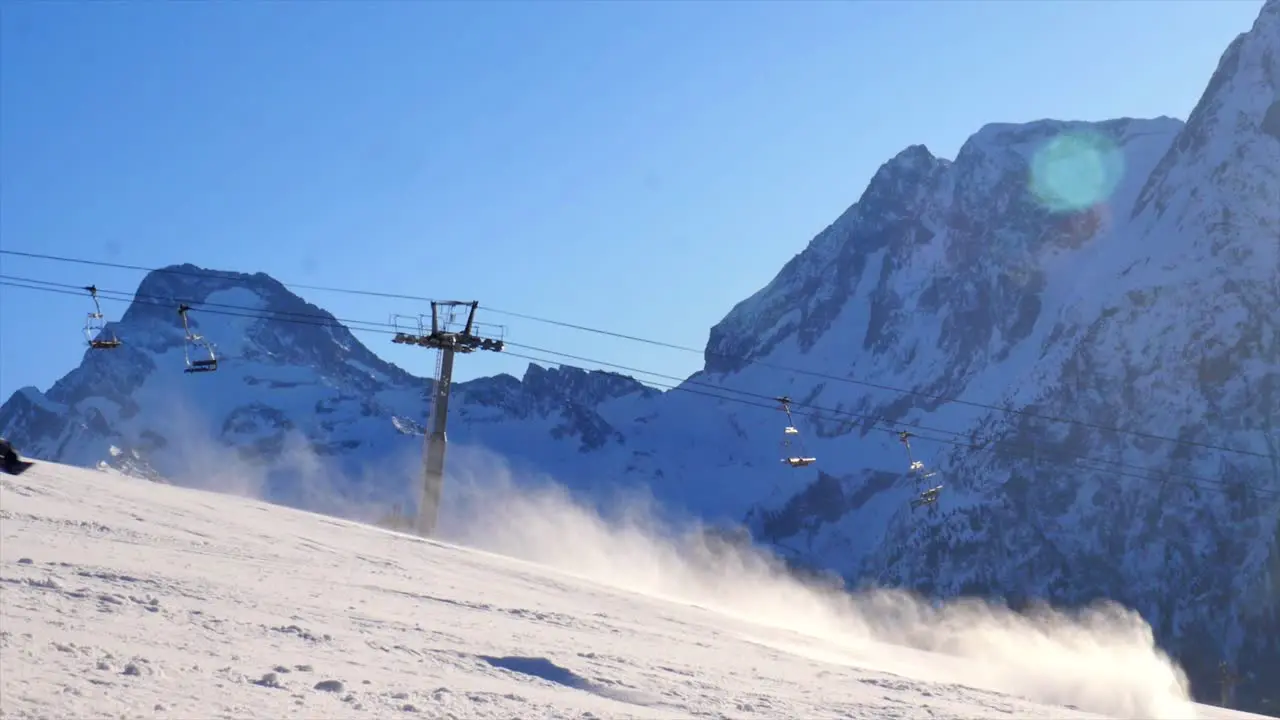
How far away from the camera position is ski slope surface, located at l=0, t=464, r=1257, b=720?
12.2 m

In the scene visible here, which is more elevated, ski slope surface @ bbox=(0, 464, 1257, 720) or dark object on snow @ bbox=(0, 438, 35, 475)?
dark object on snow @ bbox=(0, 438, 35, 475)

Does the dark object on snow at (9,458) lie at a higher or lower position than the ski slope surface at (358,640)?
higher

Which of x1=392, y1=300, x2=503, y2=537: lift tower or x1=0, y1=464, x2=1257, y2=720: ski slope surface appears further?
x1=392, y1=300, x2=503, y2=537: lift tower

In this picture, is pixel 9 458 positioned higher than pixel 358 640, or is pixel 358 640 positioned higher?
pixel 9 458

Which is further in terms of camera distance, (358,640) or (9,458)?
(9,458)

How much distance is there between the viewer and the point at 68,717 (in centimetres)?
1023

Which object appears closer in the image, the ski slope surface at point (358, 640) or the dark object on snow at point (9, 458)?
the ski slope surface at point (358, 640)

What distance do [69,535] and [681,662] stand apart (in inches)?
364

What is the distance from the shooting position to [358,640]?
15422 millimetres

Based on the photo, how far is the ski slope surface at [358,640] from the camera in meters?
12.2

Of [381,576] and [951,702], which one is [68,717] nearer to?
[381,576]

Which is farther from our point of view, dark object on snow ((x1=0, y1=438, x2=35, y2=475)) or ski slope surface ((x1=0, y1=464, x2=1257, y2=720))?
dark object on snow ((x1=0, y1=438, x2=35, y2=475))

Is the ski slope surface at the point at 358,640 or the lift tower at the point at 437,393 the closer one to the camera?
the ski slope surface at the point at 358,640

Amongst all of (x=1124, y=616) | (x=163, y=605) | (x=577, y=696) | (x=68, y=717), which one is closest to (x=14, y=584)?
(x=163, y=605)
